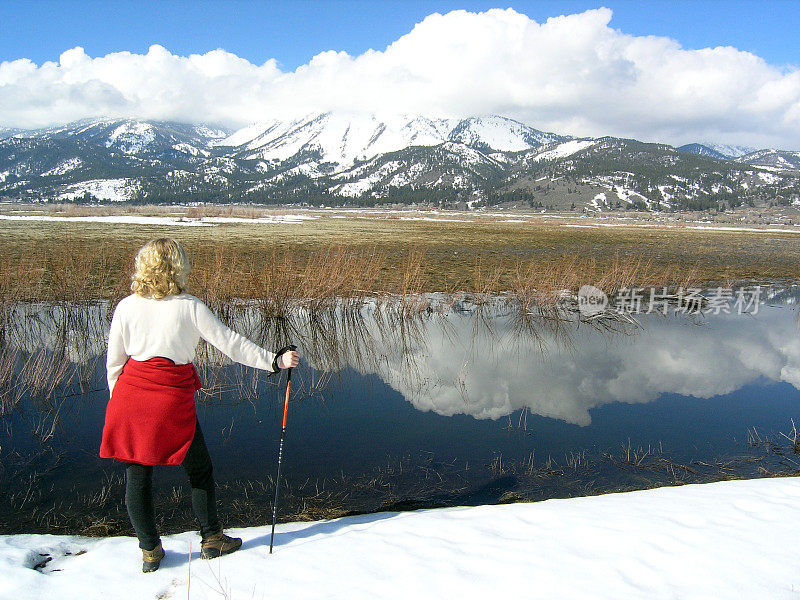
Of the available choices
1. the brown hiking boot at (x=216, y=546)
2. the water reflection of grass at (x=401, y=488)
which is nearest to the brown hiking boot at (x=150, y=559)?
the brown hiking boot at (x=216, y=546)

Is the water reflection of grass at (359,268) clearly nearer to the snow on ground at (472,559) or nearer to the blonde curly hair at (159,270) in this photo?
the snow on ground at (472,559)

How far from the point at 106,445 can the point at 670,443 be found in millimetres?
6479

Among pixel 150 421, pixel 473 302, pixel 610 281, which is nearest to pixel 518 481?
pixel 150 421

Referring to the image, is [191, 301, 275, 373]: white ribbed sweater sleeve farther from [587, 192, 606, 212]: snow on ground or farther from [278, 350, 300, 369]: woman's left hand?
[587, 192, 606, 212]: snow on ground

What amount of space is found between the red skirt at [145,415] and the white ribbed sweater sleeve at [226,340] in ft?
0.97

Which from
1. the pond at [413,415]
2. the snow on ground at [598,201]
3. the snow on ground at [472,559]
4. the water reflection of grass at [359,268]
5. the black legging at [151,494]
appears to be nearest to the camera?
the snow on ground at [472,559]

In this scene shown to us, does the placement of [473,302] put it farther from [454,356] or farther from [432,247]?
[432,247]

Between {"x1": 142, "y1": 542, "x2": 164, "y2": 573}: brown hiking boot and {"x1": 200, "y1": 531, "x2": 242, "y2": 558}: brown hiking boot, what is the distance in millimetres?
282

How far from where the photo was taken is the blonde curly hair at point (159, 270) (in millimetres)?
2984

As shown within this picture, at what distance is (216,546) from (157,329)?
63.0 inches

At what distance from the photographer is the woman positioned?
9.95 feet

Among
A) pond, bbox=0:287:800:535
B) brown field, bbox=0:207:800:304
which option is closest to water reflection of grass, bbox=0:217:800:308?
brown field, bbox=0:207:800:304

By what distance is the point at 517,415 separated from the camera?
732 centimetres

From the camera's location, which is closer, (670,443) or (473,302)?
(670,443)
